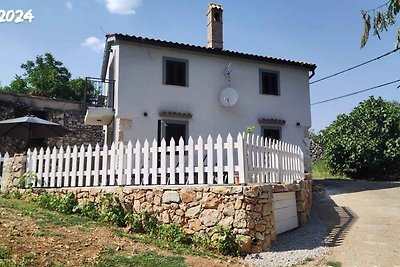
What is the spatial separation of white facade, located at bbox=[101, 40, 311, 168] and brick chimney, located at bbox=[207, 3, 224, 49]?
1825mm

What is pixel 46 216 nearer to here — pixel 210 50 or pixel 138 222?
pixel 138 222

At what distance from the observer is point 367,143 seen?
16.7m

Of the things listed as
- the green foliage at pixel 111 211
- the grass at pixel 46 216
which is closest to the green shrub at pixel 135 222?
the green foliage at pixel 111 211

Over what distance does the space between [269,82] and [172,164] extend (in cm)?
934

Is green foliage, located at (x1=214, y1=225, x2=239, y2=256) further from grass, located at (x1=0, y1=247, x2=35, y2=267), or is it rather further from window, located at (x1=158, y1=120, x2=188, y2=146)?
window, located at (x1=158, y1=120, x2=188, y2=146)

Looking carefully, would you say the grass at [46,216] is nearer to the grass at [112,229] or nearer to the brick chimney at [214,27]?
the grass at [112,229]

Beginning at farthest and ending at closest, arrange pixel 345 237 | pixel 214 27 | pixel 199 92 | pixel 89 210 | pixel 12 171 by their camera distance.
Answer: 1. pixel 214 27
2. pixel 199 92
3. pixel 12 171
4. pixel 89 210
5. pixel 345 237

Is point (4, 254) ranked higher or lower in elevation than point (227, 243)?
higher

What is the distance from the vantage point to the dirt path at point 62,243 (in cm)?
439

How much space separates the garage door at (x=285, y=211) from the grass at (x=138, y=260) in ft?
8.29

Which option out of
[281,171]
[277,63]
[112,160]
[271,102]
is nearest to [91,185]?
[112,160]

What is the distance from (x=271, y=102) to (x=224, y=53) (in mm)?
2926

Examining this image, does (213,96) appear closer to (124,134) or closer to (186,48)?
(186,48)

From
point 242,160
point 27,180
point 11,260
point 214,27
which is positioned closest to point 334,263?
point 242,160
